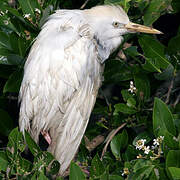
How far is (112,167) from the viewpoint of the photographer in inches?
79.4

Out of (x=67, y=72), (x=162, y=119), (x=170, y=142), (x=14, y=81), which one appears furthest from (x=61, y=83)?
(x=170, y=142)

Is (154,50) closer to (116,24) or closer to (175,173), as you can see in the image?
(116,24)

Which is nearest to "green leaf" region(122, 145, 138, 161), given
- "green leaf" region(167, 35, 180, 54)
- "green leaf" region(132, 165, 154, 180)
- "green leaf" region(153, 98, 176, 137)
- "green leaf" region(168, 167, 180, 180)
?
"green leaf" region(153, 98, 176, 137)

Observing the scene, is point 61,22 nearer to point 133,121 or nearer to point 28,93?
point 28,93

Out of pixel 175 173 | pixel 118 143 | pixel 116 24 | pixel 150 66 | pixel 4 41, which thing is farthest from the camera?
pixel 116 24

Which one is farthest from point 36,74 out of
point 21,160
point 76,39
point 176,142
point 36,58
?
point 176,142

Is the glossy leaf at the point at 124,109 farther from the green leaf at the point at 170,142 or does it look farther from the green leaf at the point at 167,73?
the green leaf at the point at 170,142

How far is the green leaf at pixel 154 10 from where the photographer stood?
2.29 m

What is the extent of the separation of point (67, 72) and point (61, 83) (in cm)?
6

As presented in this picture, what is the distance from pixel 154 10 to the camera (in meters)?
2.30

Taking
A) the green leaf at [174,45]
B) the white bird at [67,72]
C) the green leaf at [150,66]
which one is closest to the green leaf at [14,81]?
the white bird at [67,72]

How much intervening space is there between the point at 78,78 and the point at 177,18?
36.5 inches

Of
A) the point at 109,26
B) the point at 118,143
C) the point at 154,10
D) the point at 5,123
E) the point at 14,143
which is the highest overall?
the point at 154,10

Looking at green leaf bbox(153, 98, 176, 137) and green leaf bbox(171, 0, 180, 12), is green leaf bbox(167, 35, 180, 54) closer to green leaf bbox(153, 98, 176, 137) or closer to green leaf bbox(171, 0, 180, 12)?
green leaf bbox(171, 0, 180, 12)
